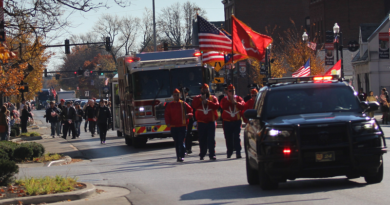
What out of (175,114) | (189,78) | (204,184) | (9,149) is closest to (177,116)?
(175,114)

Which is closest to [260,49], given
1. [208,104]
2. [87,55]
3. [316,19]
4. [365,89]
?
[208,104]

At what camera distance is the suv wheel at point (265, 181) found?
939 cm

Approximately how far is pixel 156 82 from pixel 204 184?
10100mm

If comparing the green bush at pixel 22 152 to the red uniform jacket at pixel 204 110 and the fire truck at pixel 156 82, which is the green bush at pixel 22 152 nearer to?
the fire truck at pixel 156 82

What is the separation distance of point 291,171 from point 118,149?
14.2 m

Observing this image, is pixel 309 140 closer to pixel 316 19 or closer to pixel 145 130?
pixel 145 130

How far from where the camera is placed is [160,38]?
89812mm

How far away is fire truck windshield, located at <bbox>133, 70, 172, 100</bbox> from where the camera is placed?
20672 millimetres

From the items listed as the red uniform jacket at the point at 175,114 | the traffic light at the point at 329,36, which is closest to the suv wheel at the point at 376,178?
the red uniform jacket at the point at 175,114

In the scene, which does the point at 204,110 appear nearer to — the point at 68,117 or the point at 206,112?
the point at 206,112

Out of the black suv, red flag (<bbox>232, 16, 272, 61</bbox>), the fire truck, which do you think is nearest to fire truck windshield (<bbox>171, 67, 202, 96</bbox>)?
the fire truck

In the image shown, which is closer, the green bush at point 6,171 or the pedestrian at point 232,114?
the green bush at point 6,171

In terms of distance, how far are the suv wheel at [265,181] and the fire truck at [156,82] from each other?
1114 cm

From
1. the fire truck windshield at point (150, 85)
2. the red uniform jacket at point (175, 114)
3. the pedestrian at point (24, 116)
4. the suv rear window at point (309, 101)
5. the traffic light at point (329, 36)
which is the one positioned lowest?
the pedestrian at point (24, 116)
